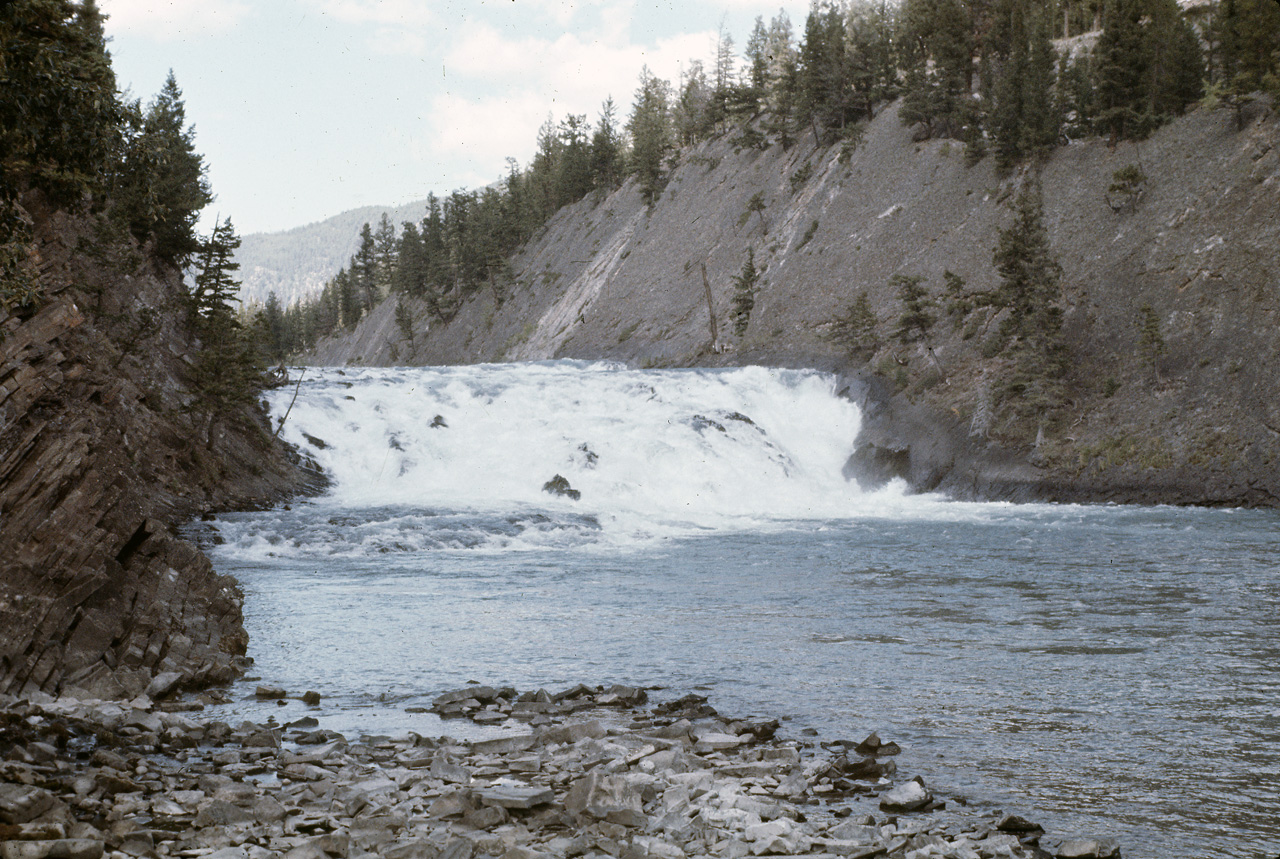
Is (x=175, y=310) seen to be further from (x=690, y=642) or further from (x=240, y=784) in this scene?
(x=240, y=784)

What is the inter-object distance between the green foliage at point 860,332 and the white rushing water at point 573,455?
1796mm

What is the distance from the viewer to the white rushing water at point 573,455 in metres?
24.2

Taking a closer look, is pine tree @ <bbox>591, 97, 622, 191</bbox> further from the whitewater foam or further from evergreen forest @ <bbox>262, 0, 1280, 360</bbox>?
the whitewater foam

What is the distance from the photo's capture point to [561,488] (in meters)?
29.2

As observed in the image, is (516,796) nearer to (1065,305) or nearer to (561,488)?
(561,488)

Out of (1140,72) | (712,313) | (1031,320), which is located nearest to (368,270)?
(712,313)

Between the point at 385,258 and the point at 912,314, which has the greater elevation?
the point at 385,258

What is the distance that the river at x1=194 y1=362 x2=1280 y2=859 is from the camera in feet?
25.7

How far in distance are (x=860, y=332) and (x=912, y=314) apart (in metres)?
3.79

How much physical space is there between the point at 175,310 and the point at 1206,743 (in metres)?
30.0

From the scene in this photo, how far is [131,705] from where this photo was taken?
8766mm

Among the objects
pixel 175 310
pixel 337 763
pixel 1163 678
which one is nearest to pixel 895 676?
pixel 1163 678

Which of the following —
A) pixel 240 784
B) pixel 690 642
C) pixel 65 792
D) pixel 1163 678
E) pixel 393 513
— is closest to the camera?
pixel 65 792

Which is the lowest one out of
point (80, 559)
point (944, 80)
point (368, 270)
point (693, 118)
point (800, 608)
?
point (800, 608)
